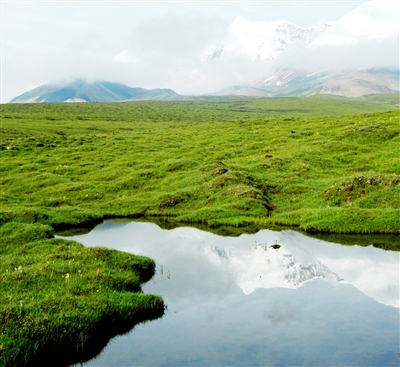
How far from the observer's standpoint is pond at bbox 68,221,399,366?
1198 cm

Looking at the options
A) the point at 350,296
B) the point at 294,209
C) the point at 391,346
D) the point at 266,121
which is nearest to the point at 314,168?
the point at 294,209

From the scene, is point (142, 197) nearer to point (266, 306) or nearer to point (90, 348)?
point (266, 306)

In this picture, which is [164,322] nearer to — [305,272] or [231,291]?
[231,291]

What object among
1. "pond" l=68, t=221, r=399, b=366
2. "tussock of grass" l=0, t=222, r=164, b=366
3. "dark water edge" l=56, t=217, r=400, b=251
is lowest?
"dark water edge" l=56, t=217, r=400, b=251

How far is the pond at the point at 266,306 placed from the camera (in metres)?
12.0

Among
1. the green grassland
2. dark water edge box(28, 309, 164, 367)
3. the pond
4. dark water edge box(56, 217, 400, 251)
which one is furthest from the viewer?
dark water edge box(56, 217, 400, 251)

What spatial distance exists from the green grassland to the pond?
4.87 feet

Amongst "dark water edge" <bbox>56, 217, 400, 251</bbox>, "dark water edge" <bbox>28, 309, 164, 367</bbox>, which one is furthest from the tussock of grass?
"dark water edge" <bbox>56, 217, 400, 251</bbox>

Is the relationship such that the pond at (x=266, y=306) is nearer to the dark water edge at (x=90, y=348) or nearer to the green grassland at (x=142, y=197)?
the dark water edge at (x=90, y=348)

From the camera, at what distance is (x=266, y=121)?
238ft

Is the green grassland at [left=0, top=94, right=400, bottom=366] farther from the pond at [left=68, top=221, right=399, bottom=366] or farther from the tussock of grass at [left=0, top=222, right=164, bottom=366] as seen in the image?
the pond at [left=68, top=221, right=399, bottom=366]

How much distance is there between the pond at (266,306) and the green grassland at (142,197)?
1485 mm

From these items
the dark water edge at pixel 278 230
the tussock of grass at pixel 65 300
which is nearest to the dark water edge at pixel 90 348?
the tussock of grass at pixel 65 300

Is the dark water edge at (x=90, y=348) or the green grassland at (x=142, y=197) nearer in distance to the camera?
the dark water edge at (x=90, y=348)
